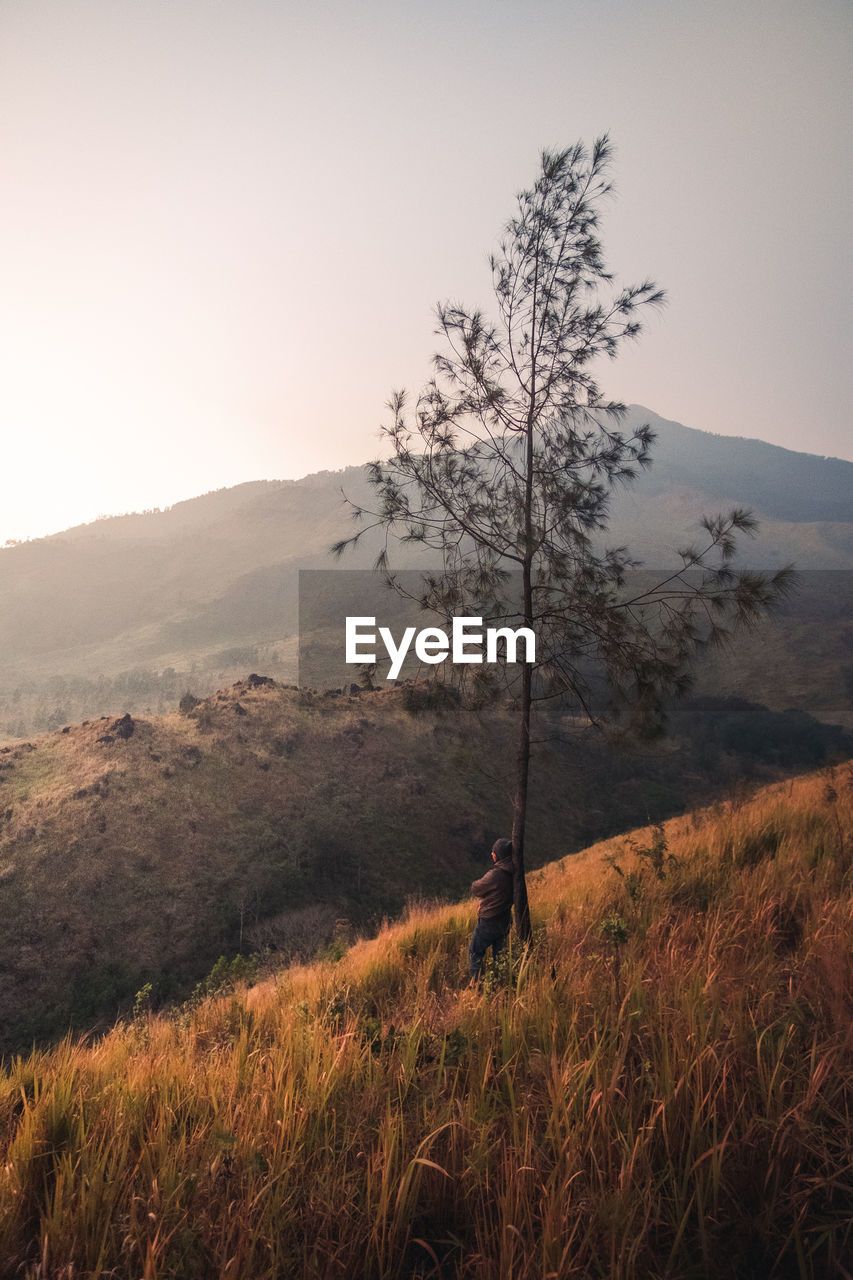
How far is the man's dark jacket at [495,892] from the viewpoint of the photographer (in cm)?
575

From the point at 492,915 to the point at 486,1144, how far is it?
3.91 m

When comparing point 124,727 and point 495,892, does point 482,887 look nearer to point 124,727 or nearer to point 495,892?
point 495,892

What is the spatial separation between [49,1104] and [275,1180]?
1128 mm

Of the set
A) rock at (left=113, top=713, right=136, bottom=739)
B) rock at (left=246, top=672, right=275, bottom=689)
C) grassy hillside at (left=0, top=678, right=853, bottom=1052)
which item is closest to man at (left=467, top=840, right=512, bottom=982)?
grassy hillside at (left=0, top=678, right=853, bottom=1052)

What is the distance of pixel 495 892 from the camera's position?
584 centimetres

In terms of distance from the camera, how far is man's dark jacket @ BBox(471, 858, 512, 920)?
5.75 meters

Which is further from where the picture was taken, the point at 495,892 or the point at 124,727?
the point at 124,727

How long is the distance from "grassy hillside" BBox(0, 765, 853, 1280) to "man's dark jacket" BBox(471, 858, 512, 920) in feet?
8.53

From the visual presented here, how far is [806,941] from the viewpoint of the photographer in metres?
3.25

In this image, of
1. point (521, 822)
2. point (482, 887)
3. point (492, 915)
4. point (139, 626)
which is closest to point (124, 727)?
point (521, 822)

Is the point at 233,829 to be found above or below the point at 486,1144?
below

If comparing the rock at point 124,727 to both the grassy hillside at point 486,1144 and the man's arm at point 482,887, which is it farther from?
the grassy hillside at point 486,1144

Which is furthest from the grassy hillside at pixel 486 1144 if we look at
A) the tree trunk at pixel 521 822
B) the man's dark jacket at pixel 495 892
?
the tree trunk at pixel 521 822

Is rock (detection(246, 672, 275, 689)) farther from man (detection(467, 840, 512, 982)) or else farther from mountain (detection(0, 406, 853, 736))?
mountain (detection(0, 406, 853, 736))
